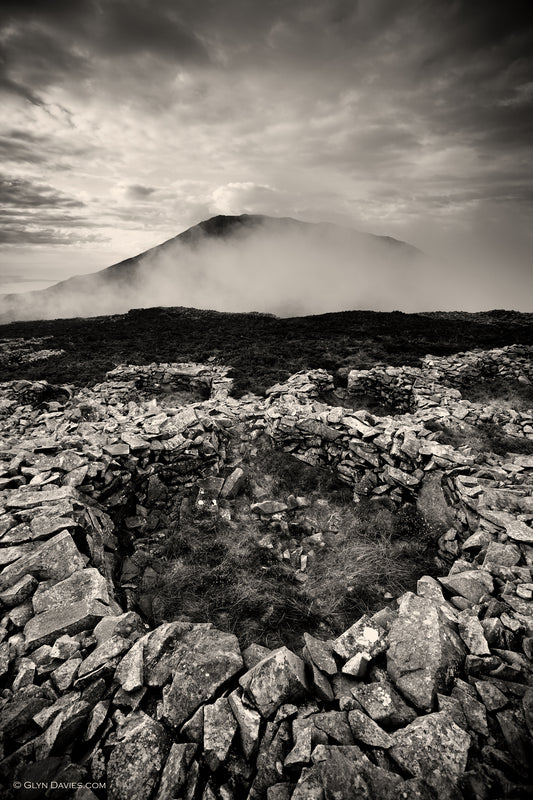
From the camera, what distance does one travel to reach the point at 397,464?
296 inches

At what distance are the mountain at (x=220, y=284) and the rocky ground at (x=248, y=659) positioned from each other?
321ft

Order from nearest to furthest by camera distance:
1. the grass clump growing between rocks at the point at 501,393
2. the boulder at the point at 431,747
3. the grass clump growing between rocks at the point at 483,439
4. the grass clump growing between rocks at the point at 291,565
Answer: the boulder at the point at 431,747, the grass clump growing between rocks at the point at 291,565, the grass clump growing between rocks at the point at 483,439, the grass clump growing between rocks at the point at 501,393

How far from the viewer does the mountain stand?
108562mm

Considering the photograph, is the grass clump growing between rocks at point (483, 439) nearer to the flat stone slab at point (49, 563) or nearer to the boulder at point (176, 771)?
the boulder at point (176, 771)

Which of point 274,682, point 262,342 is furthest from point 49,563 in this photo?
point 262,342

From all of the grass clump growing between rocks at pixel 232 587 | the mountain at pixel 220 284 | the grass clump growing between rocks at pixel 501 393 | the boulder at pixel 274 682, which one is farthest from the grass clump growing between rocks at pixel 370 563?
the mountain at pixel 220 284

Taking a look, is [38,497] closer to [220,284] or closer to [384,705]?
[384,705]

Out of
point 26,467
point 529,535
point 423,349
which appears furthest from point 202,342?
point 529,535

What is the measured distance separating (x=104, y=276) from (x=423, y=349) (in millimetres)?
142869

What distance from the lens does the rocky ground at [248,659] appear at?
2633 millimetres

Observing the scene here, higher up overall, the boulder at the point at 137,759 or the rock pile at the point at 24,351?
the rock pile at the point at 24,351

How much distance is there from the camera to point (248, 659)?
3.66 meters

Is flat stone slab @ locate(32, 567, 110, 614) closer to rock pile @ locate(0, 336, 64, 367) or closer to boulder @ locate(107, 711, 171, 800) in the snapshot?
boulder @ locate(107, 711, 171, 800)

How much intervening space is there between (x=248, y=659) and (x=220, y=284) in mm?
151234
